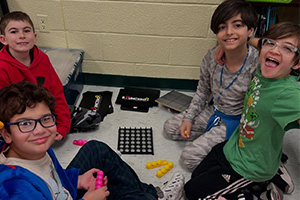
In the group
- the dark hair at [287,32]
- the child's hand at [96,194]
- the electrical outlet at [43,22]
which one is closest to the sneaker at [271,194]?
the dark hair at [287,32]

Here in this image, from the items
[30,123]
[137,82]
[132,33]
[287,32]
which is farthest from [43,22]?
[287,32]

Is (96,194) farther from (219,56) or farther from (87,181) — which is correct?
(219,56)

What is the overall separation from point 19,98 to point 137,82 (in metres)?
1.60

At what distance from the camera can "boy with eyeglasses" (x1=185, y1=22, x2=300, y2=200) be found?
104 cm

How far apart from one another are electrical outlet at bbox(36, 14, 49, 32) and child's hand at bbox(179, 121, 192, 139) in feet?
4.33

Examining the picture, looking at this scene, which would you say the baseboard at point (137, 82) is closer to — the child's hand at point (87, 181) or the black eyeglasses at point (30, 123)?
the child's hand at point (87, 181)

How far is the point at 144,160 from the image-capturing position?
171 cm

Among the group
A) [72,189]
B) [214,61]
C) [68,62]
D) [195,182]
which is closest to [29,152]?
[72,189]

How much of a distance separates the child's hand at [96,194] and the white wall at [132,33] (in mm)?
1321

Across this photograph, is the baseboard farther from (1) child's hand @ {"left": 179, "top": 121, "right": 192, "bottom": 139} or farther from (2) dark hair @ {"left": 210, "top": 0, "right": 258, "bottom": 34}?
(2) dark hair @ {"left": 210, "top": 0, "right": 258, "bottom": 34}

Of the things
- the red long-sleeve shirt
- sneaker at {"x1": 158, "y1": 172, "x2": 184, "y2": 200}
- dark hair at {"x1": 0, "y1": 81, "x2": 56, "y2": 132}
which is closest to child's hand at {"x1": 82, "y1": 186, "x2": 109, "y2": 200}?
sneaker at {"x1": 158, "y1": 172, "x2": 184, "y2": 200}

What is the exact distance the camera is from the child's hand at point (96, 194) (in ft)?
3.66

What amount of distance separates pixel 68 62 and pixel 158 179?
1144 mm

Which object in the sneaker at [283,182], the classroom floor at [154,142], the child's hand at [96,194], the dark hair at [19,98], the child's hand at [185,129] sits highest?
the dark hair at [19,98]
